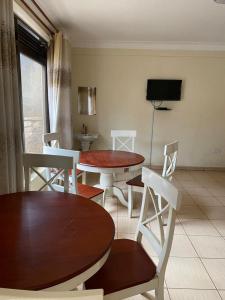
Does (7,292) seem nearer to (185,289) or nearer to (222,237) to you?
(185,289)

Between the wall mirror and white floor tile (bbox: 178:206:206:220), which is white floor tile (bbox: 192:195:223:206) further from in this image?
the wall mirror

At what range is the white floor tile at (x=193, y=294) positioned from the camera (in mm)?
1661

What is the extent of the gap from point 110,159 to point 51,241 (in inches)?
72.2

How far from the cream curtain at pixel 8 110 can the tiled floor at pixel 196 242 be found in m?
1.27

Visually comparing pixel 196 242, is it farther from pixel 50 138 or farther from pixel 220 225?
pixel 50 138

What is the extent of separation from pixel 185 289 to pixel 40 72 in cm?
338

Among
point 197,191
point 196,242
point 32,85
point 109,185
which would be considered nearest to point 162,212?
point 196,242

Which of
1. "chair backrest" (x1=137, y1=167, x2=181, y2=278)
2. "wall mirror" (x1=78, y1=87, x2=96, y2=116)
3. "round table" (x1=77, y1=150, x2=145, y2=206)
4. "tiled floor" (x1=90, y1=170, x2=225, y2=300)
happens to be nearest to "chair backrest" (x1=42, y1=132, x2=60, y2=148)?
"round table" (x1=77, y1=150, x2=145, y2=206)

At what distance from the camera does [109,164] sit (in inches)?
102

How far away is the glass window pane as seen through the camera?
3035 mm

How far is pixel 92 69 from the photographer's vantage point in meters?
4.58

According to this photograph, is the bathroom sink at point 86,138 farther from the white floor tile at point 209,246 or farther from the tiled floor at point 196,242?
the white floor tile at point 209,246

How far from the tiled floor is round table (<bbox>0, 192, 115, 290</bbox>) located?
892 millimetres

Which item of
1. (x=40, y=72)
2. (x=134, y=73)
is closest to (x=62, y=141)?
(x=40, y=72)
